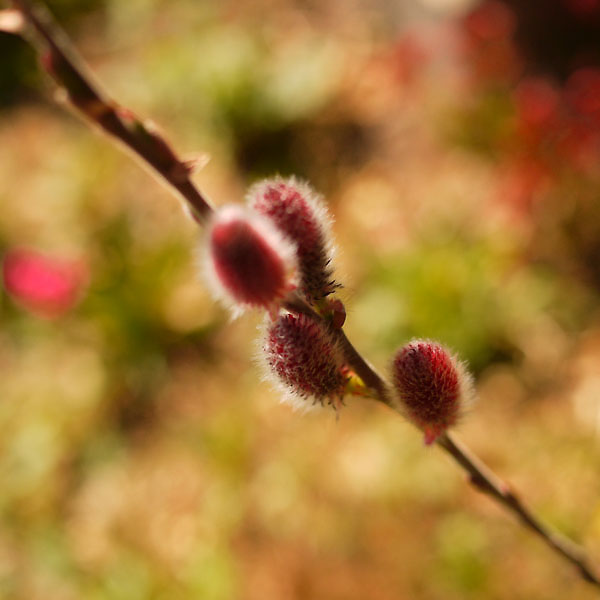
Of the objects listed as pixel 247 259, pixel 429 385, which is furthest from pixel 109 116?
pixel 429 385

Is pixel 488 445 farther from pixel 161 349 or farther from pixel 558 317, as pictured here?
pixel 161 349

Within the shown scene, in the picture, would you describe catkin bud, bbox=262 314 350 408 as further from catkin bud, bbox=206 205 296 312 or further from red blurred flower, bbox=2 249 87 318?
red blurred flower, bbox=2 249 87 318

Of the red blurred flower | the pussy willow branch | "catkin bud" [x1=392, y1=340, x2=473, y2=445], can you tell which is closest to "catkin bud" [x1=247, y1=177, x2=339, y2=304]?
the pussy willow branch

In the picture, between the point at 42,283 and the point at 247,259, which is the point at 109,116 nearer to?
the point at 247,259

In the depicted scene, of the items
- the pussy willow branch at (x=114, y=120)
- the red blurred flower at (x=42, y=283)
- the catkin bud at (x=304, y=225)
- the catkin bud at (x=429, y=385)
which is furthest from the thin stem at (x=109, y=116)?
the red blurred flower at (x=42, y=283)

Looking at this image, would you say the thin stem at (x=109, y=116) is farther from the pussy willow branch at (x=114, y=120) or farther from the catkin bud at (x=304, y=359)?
the catkin bud at (x=304, y=359)

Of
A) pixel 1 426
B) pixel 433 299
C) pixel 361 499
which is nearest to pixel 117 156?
pixel 1 426
